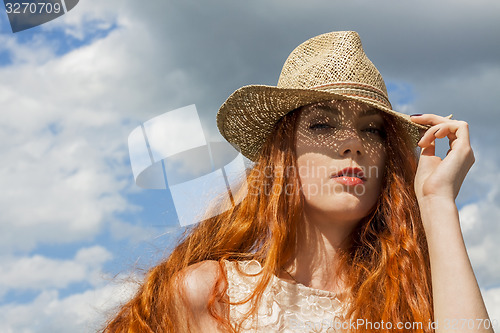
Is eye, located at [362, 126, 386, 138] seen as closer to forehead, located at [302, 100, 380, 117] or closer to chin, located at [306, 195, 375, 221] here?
forehead, located at [302, 100, 380, 117]

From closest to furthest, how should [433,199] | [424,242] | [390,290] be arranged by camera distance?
[433,199]
[390,290]
[424,242]

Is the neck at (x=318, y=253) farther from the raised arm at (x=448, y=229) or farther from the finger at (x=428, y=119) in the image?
the finger at (x=428, y=119)

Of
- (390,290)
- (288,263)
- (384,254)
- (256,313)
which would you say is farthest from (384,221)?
(256,313)

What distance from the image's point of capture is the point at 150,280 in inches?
126

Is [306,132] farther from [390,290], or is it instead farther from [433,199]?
[390,290]

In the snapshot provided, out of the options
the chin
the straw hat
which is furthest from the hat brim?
the chin

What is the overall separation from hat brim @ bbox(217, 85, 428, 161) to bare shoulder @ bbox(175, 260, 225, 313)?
1.00 metres

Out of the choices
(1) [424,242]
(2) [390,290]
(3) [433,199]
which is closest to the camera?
(3) [433,199]

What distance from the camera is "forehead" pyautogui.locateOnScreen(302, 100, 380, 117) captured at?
3154mm

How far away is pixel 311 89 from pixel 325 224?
0.81m

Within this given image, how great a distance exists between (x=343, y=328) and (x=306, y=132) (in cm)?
114

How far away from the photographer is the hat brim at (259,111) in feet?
10.4

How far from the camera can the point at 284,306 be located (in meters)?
3.03

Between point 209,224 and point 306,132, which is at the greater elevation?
point 306,132
